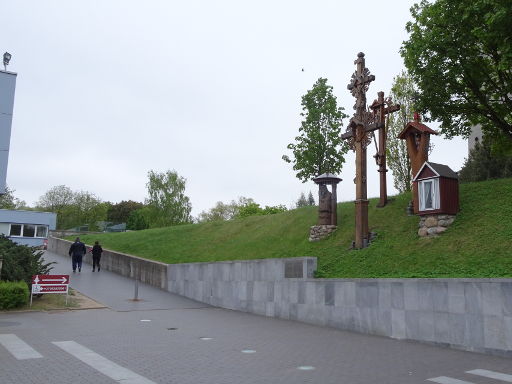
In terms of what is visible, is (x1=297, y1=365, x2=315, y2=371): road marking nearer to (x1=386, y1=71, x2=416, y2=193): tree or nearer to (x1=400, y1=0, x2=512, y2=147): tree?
(x1=400, y1=0, x2=512, y2=147): tree

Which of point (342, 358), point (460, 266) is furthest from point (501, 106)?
point (342, 358)

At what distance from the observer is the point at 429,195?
1423 cm

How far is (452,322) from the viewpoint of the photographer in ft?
30.6

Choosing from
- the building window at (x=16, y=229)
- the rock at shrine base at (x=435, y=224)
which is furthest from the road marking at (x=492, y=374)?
the building window at (x=16, y=229)

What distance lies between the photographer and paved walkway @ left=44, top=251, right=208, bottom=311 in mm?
16281

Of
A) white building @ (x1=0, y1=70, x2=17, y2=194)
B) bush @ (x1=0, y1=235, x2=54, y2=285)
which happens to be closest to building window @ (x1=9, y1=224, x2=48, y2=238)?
white building @ (x1=0, y1=70, x2=17, y2=194)

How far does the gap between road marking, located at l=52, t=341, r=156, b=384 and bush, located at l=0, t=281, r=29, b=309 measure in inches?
235

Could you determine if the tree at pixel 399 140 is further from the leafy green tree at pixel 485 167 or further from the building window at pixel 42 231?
the building window at pixel 42 231

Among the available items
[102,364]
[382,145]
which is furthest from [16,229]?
[102,364]

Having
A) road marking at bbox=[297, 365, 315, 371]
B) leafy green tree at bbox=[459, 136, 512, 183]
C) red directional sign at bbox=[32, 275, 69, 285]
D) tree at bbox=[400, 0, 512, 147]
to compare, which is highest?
tree at bbox=[400, 0, 512, 147]

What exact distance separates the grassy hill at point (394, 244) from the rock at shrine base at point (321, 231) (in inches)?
10.0

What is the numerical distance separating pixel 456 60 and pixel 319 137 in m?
13.0

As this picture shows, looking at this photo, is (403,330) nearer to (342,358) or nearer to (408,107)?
(342,358)

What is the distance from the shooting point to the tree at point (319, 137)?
29.2m
